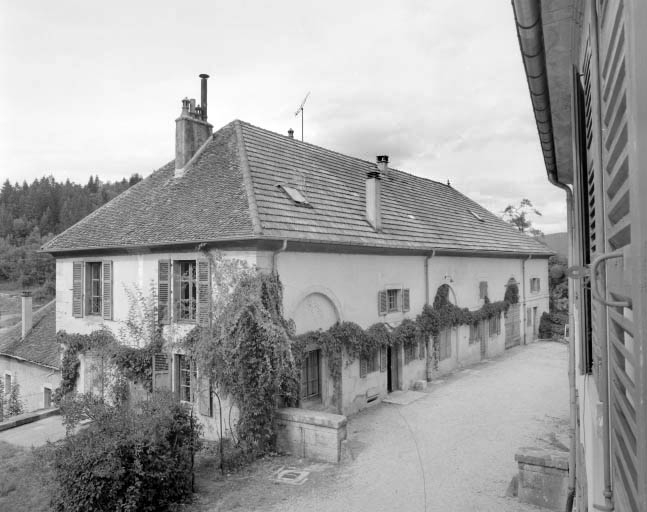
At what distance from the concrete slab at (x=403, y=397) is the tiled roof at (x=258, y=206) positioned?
16.6ft

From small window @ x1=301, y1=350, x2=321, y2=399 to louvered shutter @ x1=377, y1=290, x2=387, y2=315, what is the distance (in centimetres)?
319

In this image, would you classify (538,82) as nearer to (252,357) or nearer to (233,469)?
(252,357)

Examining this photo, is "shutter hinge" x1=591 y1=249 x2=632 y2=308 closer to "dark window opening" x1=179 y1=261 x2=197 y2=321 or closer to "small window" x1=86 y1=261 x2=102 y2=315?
"dark window opening" x1=179 y1=261 x2=197 y2=321

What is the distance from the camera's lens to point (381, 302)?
16188 mm

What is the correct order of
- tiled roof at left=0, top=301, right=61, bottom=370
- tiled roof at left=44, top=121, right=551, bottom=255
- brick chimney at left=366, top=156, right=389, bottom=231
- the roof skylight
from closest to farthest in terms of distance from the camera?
tiled roof at left=44, top=121, right=551, bottom=255 < brick chimney at left=366, top=156, right=389, bottom=231 < tiled roof at left=0, top=301, right=61, bottom=370 < the roof skylight

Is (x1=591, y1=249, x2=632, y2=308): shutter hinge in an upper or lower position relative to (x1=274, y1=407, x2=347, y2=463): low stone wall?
upper

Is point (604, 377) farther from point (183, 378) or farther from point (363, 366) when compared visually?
point (363, 366)

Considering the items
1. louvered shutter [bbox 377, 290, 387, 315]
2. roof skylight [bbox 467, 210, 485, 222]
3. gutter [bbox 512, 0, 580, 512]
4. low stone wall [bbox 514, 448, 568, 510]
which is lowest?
low stone wall [bbox 514, 448, 568, 510]

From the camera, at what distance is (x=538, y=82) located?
4.26 metres

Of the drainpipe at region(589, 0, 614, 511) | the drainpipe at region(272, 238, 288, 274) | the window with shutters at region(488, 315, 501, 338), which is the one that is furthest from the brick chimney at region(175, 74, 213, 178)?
the window with shutters at region(488, 315, 501, 338)

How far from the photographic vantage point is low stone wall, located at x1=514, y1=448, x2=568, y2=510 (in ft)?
26.7

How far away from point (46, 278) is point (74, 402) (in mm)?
73187

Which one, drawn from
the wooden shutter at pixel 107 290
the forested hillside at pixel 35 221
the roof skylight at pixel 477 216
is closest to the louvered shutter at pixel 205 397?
the wooden shutter at pixel 107 290

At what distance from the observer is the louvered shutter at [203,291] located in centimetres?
1249
